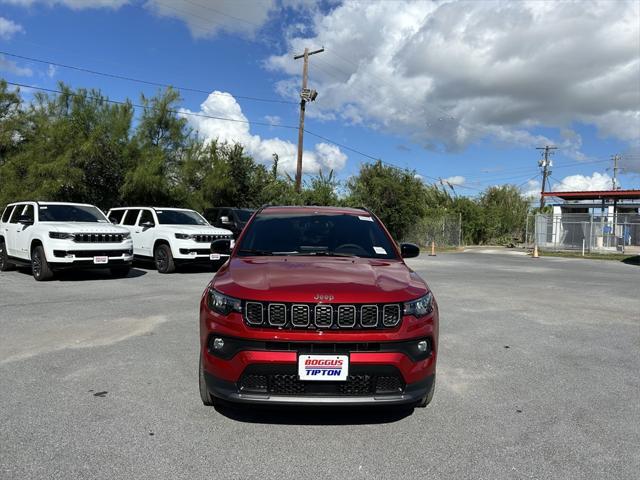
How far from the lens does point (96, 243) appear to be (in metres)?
11.2

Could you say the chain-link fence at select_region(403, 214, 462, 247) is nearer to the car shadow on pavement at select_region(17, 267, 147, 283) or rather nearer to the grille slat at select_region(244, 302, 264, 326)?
the car shadow on pavement at select_region(17, 267, 147, 283)

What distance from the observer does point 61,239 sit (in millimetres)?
10859

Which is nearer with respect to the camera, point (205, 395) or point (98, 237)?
point (205, 395)

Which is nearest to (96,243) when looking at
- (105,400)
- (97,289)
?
(97,289)

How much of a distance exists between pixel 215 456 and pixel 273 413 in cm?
74

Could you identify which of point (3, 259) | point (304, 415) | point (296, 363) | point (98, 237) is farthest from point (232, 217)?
point (296, 363)

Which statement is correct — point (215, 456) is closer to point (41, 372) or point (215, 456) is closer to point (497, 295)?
point (41, 372)

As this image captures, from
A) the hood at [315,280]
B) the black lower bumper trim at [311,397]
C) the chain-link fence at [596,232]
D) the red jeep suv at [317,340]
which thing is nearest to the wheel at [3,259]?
the hood at [315,280]

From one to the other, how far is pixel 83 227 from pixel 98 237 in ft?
1.25

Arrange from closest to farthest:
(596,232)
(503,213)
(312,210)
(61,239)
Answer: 1. (312,210)
2. (61,239)
3. (596,232)
4. (503,213)

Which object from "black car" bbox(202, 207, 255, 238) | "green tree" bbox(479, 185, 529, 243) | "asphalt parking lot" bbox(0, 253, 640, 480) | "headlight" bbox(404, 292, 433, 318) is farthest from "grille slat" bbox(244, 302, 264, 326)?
"green tree" bbox(479, 185, 529, 243)

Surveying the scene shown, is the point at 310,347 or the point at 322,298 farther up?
the point at 322,298

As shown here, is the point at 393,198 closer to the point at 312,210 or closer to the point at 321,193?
the point at 321,193

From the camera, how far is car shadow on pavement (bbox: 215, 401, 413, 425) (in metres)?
3.79
